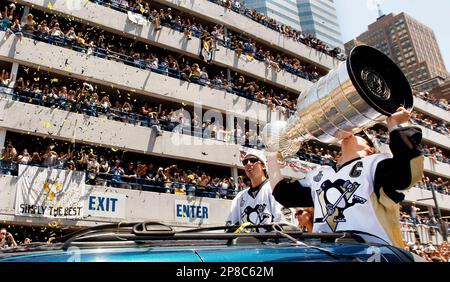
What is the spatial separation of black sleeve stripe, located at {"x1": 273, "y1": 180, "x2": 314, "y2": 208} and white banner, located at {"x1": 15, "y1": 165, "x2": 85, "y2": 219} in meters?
12.5

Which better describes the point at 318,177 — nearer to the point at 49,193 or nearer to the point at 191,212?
the point at 49,193

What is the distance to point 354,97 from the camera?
9.57 ft

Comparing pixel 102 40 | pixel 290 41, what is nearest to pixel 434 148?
pixel 290 41

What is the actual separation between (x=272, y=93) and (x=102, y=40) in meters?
11.3

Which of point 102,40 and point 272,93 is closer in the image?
point 102,40

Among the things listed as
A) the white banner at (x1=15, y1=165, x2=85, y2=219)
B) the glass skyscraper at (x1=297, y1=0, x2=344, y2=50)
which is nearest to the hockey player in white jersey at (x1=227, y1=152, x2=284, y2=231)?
the white banner at (x1=15, y1=165, x2=85, y2=219)

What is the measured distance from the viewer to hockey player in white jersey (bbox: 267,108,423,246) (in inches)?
105

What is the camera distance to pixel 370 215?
2836 mm

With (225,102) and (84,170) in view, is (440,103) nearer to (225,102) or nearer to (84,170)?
(225,102)

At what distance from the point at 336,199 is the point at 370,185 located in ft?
0.92

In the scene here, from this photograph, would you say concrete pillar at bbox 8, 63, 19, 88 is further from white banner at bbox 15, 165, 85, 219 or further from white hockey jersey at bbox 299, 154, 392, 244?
white hockey jersey at bbox 299, 154, 392, 244

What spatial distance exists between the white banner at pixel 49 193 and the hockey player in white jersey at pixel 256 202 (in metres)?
10.9

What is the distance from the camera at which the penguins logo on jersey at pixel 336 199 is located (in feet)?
9.71

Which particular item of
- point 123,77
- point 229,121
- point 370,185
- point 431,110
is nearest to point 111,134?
point 123,77
